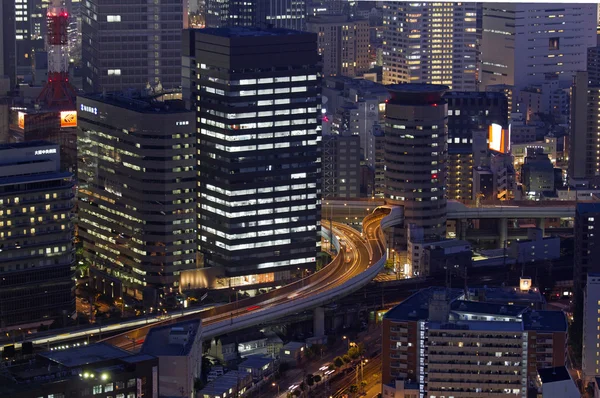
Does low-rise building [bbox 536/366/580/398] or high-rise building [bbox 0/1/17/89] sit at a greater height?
high-rise building [bbox 0/1/17/89]

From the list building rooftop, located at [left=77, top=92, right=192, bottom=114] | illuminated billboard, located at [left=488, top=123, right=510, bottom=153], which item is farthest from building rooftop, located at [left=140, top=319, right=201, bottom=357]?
illuminated billboard, located at [left=488, top=123, right=510, bottom=153]

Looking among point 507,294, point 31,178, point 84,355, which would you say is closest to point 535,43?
point 507,294

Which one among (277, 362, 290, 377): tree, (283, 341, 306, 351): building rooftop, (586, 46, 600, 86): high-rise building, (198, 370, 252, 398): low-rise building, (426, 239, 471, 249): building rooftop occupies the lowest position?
(277, 362, 290, 377): tree

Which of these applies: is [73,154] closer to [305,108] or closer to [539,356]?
[305,108]

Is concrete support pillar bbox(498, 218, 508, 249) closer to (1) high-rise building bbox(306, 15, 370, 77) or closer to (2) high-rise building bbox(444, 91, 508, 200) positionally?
(2) high-rise building bbox(444, 91, 508, 200)

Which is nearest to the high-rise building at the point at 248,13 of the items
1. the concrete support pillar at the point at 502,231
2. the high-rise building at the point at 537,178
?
the high-rise building at the point at 537,178

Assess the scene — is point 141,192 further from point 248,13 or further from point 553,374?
point 248,13

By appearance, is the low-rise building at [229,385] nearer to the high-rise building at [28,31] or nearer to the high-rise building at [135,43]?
the high-rise building at [135,43]
